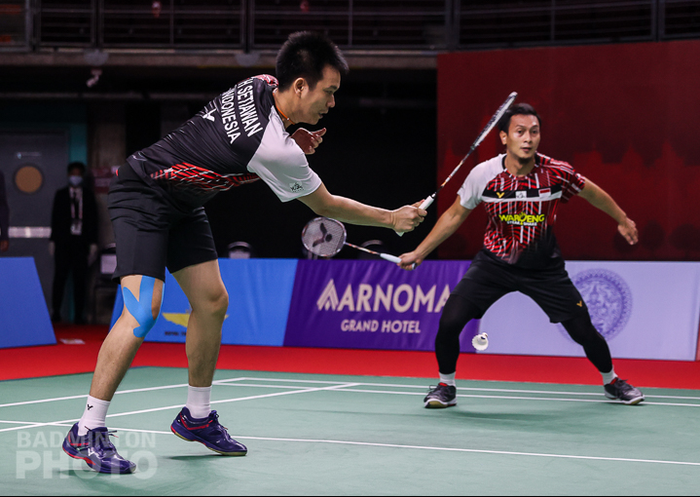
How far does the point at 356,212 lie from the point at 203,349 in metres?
0.93

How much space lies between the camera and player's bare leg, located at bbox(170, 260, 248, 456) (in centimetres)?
405

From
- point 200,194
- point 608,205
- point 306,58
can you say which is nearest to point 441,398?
point 608,205

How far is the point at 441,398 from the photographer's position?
18.8ft

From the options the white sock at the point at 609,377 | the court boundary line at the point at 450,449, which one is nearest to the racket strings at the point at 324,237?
the court boundary line at the point at 450,449

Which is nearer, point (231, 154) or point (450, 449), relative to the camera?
→ point (231, 154)

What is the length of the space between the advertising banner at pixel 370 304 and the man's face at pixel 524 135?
345cm

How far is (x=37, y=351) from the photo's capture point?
9.34m

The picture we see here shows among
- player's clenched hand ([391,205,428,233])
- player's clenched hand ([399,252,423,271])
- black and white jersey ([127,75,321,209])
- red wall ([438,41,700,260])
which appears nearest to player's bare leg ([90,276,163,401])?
black and white jersey ([127,75,321,209])

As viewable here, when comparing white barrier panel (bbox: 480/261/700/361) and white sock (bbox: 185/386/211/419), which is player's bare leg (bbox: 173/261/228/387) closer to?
white sock (bbox: 185/386/211/419)

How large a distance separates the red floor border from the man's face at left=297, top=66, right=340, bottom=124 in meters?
4.02

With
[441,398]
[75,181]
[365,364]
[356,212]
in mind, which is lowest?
[365,364]

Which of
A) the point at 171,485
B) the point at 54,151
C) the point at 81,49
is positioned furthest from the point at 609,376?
the point at 54,151

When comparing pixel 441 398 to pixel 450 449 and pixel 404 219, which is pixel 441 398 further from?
pixel 404 219

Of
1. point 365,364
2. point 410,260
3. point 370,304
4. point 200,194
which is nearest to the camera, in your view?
point 200,194
